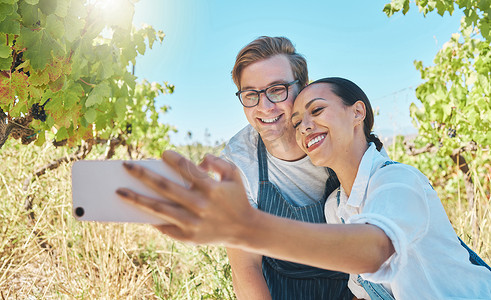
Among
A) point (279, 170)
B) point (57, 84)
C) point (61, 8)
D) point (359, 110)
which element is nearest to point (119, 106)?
point (57, 84)

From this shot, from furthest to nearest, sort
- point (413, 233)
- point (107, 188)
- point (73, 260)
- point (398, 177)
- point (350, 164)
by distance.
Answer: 1. point (73, 260)
2. point (350, 164)
3. point (398, 177)
4. point (413, 233)
5. point (107, 188)

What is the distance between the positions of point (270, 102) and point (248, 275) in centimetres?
78

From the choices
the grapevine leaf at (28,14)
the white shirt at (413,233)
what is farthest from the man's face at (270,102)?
the grapevine leaf at (28,14)

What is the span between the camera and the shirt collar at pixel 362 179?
127cm

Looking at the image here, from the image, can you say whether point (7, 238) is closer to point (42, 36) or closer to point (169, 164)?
point (42, 36)

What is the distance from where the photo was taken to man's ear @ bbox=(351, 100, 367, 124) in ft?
4.69

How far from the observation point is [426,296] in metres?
1.16

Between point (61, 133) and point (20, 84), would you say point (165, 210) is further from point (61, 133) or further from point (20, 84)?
point (61, 133)

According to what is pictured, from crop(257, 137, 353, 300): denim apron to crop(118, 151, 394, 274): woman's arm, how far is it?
1012mm

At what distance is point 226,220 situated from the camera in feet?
2.17

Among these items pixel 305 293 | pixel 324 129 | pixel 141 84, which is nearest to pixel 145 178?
pixel 324 129

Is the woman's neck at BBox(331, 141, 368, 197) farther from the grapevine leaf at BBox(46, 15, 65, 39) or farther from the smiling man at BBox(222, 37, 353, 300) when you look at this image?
the grapevine leaf at BBox(46, 15, 65, 39)

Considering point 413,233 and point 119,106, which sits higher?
point 119,106

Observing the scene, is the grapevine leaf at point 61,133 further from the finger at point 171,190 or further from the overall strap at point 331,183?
the finger at point 171,190
